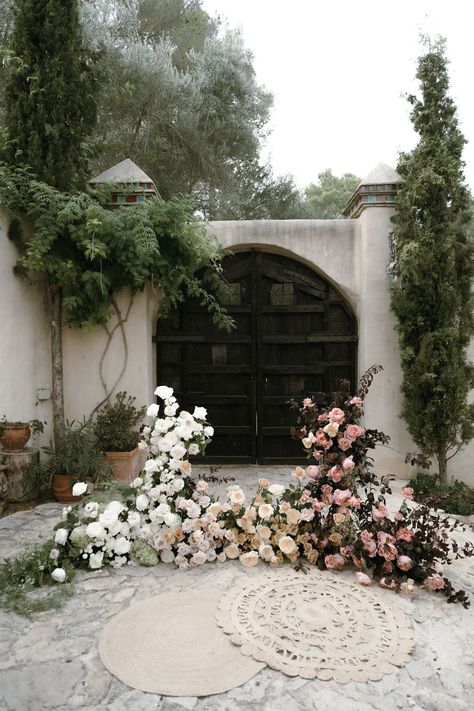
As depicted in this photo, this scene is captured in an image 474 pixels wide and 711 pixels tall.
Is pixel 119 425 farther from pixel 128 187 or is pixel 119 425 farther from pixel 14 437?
pixel 128 187

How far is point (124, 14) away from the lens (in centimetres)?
876

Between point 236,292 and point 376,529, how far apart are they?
9.94 feet

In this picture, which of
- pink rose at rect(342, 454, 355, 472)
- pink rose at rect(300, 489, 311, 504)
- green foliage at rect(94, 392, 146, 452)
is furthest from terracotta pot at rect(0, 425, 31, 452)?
pink rose at rect(342, 454, 355, 472)

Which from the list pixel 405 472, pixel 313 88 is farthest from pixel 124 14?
pixel 405 472

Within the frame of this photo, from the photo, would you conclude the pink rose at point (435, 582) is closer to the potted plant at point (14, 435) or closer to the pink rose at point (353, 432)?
the pink rose at point (353, 432)

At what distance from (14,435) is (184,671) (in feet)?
8.41

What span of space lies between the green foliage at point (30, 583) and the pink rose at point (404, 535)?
172cm

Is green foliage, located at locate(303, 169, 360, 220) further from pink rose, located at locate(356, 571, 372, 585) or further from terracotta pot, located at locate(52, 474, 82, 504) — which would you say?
pink rose, located at locate(356, 571, 372, 585)

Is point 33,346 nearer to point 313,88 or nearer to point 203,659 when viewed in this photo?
point 203,659

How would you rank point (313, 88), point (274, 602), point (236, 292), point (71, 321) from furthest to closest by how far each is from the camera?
point (313, 88)
point (236, 292)
point (71, 321)
point (274, 602)

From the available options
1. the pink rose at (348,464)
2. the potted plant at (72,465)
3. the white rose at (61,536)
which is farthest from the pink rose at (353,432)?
the potted plant at (72,465)

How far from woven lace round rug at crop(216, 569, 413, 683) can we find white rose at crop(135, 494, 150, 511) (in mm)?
729

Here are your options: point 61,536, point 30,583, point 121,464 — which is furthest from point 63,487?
point 30,583

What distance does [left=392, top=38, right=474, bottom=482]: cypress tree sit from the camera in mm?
4309
